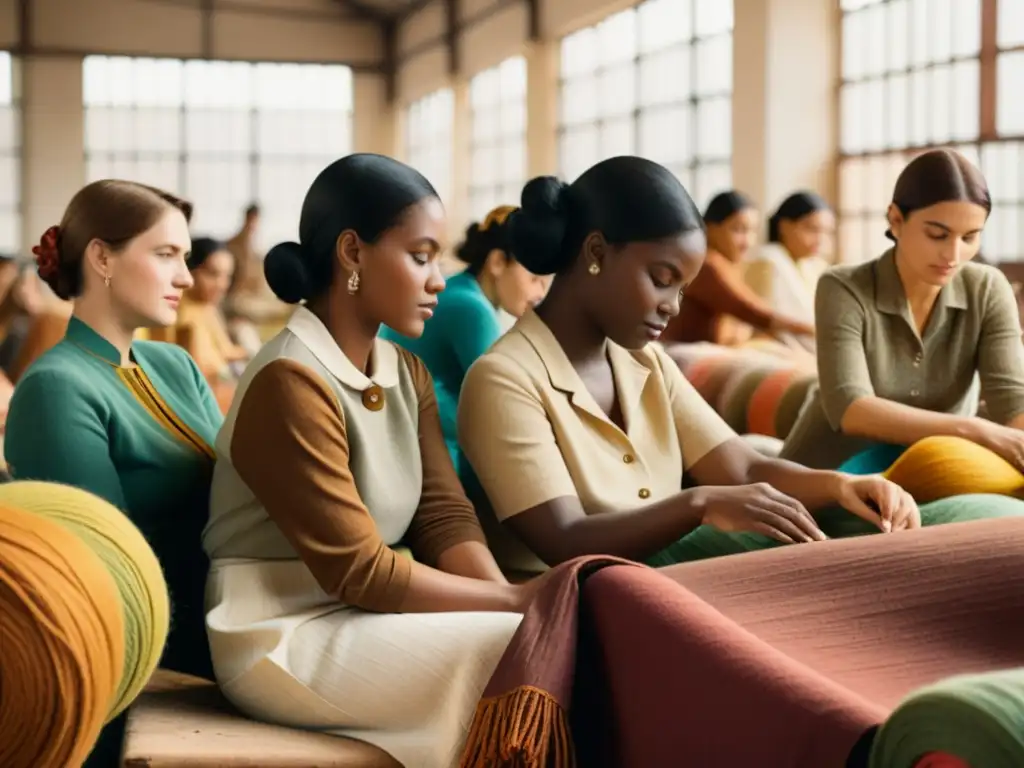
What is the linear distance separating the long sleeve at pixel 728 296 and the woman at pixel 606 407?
3.32m

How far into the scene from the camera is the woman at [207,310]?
6.10 m

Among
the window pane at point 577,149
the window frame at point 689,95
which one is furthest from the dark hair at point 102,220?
the window pane at point 577,149

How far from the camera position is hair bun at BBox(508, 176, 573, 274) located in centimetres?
220

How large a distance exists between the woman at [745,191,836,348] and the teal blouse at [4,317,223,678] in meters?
4.34

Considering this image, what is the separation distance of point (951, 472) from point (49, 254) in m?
1.39

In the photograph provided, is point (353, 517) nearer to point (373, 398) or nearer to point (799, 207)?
point (373, 398)

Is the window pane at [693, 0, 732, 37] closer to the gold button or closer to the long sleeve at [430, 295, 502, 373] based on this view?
the long sleeve at [430, 295, 502, 373]

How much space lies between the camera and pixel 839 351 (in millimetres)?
2781

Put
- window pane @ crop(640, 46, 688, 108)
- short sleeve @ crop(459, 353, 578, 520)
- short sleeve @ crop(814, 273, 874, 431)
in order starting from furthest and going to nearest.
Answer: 1. window pane @ crop(640, 46, 688, 108)
2. short sleeve @ crop(814, 273, 874, 431)
3. short sleeve @ crop(459, 353, 578, 520)

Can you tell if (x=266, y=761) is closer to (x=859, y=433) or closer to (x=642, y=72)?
(x=859, y=433)

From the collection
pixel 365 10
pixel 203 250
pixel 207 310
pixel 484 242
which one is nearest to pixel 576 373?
pixel 484 242

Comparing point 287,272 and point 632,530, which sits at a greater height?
point 287,272

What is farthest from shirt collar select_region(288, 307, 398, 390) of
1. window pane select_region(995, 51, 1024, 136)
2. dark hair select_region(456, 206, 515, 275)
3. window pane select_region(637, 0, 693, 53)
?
window pane select_region(637, 0, 693, 53)

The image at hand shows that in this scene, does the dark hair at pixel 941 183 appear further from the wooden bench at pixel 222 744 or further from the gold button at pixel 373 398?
the wooden bench at pixel 222 744
